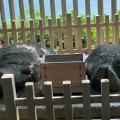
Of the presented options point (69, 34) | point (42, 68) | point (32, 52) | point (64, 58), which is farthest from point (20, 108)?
point (69, 34)

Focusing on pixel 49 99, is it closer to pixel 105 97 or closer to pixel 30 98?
pixel 30 98

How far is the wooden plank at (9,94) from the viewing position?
154cm

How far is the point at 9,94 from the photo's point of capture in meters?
1.56

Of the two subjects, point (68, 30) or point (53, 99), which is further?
point (68, 30)

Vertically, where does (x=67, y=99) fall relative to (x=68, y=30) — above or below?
below

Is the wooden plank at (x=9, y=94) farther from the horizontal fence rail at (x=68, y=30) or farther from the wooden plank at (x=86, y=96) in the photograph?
the horizontal fence rail at (x=68, y=30)

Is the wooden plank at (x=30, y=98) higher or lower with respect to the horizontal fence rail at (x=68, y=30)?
lower

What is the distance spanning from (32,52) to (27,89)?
2.40 feet

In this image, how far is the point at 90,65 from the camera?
6.91 feet

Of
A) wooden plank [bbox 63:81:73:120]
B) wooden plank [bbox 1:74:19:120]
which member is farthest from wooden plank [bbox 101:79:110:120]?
wooden plank [bbox 1:74:19:120]

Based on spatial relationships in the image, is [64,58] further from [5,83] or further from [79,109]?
[5,83]

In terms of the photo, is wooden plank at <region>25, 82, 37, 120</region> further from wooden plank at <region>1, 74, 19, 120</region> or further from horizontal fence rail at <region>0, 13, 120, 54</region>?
horizontal fence rail at <region>0, 13, 120, 54</region>

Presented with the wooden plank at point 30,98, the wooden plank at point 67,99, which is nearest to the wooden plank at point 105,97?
the wooden plank at point 67,99

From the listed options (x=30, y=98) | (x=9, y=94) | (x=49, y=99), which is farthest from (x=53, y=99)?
(x=9, y=94)
